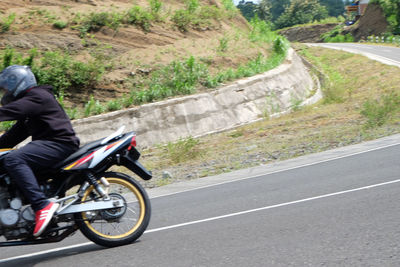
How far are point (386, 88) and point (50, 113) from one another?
18895mm

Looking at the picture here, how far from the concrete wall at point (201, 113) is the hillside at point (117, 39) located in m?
→ 1.51

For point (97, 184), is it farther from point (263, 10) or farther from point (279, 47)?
point (263, 10)

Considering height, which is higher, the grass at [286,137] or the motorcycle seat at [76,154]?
the motorcycle seat at [76,154]

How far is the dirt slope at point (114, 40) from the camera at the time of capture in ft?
59.1

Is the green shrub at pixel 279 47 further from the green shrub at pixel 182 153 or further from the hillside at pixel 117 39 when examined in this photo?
the green shrub at pixel 182 153

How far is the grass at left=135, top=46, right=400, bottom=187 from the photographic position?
12.1 metres

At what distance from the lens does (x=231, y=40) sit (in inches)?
919

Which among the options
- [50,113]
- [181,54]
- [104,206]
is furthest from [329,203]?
[181,54]

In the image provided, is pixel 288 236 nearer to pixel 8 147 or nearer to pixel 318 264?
pixel 318 264

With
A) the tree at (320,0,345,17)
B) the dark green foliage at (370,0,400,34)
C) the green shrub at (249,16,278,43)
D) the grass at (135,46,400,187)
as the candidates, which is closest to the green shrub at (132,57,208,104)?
the grass at (135,46,400,187)

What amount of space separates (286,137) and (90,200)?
9421 mm

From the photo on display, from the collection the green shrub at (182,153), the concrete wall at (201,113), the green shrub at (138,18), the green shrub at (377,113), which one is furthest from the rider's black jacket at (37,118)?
the green shrub at (138,18)

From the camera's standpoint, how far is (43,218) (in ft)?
17.6

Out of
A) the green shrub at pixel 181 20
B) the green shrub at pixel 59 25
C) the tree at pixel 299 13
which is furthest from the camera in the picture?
the tree at pixel 299 13
